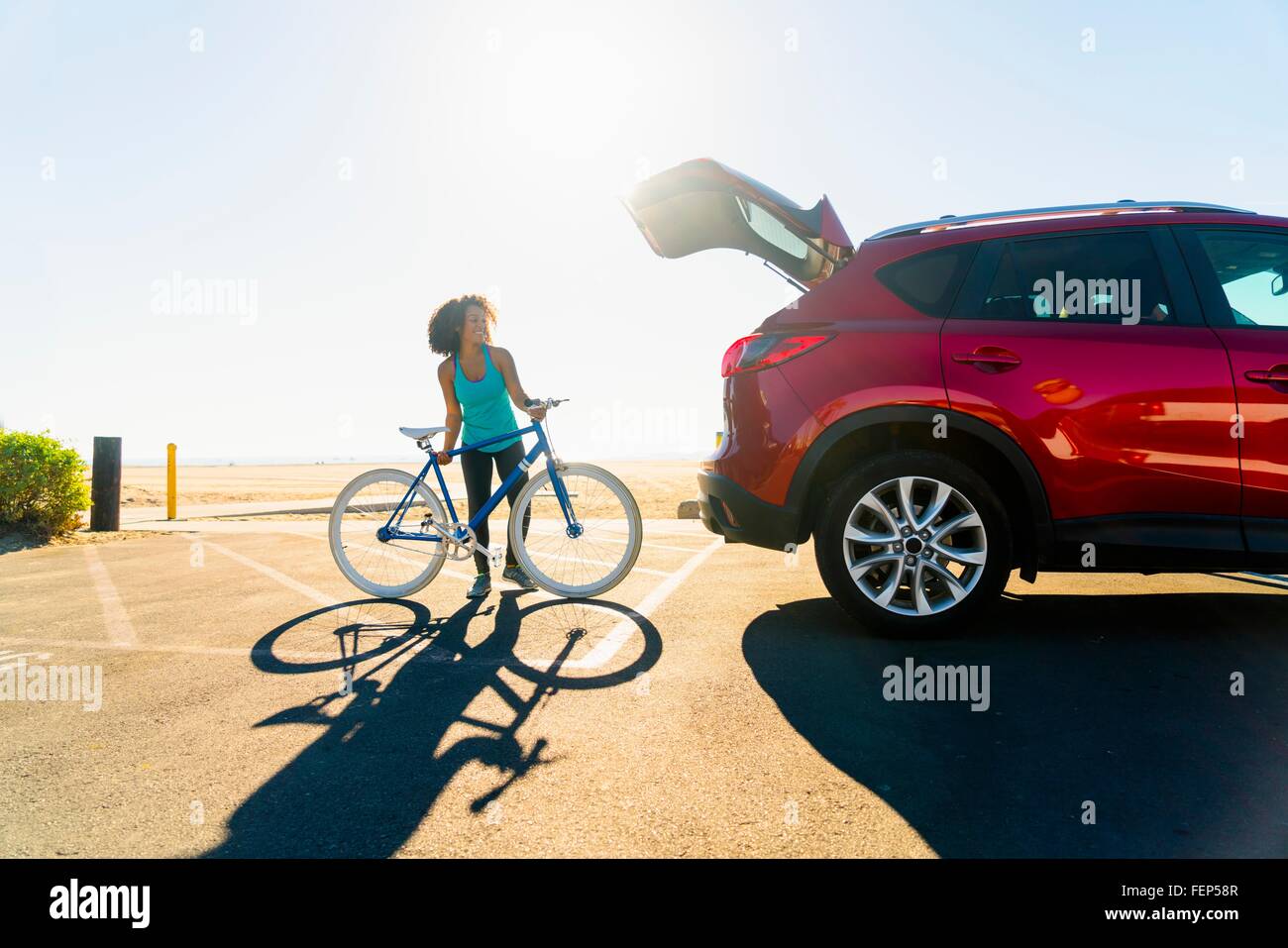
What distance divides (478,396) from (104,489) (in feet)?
24.4

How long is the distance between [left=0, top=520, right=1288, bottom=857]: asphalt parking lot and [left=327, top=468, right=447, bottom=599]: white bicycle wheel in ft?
1.26

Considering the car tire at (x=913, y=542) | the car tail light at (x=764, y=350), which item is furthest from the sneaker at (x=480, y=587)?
the car tire at (x=913, y=542)

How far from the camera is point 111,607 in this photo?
191 inches

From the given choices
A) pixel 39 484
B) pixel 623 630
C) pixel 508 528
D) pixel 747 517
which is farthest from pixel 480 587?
pixel 39 484

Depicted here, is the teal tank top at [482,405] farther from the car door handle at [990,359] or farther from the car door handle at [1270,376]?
the car door handle at [1270,376]

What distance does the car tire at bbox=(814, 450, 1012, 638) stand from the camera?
355 cm

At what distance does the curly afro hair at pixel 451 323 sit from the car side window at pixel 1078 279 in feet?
11.2

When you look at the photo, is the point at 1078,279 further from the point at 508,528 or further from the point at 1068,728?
the point at 508,528

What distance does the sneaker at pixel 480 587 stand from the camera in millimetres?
5000

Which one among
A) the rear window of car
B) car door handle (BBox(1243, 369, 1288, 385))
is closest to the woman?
the rear window of car

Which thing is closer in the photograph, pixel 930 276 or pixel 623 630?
pixel 930 276

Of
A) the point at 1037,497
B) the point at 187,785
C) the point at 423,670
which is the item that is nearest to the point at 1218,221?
the point at 1037,497

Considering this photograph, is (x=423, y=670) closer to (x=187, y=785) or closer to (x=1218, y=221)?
(x=187, y=785)
